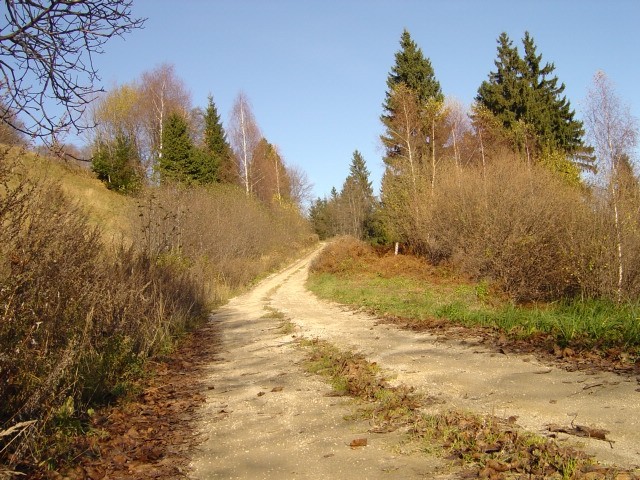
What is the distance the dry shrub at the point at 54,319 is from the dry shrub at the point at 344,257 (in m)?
19.4

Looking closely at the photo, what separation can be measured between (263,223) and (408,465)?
37.8m

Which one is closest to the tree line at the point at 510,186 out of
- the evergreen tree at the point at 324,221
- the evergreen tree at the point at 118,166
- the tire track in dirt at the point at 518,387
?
the tire track in dirt at the point at 518,387

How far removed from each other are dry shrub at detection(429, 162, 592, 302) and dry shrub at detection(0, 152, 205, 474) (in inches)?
428

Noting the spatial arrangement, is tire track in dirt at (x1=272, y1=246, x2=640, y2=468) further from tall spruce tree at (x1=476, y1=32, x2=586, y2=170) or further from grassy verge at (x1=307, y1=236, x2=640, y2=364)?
tall spruce tree at (x1=476, y1=32, x2=586, y2=170)

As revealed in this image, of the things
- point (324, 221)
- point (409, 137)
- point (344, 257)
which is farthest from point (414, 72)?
point (324, 221)

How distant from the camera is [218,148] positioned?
49.9 meters

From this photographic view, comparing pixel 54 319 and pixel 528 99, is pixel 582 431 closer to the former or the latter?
pixel 54 319

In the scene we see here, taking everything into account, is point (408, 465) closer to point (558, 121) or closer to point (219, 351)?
point (219, 351)

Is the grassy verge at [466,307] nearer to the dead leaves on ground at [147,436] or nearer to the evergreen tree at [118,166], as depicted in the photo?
the dead leaves on ground at [147,436]

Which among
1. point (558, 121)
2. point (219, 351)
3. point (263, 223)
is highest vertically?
point (558, 121)

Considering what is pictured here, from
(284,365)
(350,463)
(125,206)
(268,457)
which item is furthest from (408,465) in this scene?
(125,206)

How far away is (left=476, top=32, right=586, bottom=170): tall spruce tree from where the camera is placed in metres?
36.6

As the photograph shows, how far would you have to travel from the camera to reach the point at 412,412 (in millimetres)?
5172

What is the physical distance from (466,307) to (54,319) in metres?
8.93
